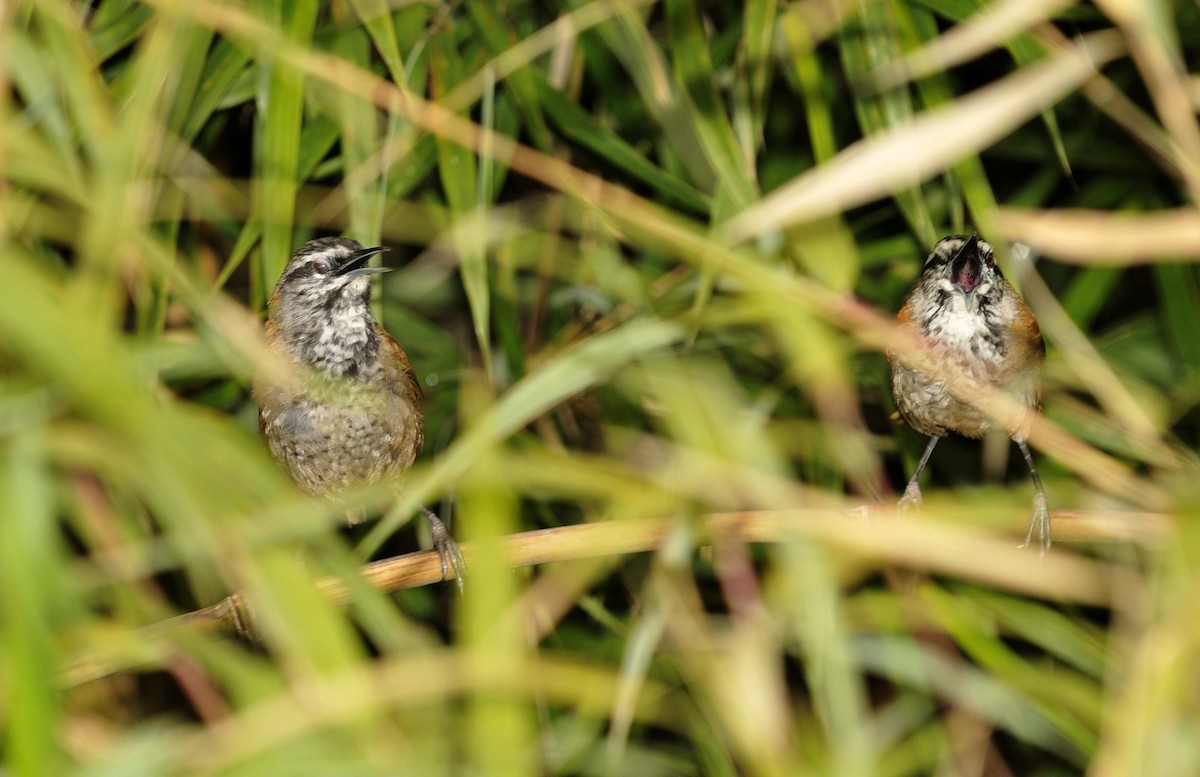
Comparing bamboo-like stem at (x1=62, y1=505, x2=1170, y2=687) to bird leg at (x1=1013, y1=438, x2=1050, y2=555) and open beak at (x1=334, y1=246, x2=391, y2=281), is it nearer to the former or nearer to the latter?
bird leg at (x1=1013, y1=438, x2=1050, y2=555)

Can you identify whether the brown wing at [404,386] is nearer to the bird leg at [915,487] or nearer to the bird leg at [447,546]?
the bird leg at [447,546]

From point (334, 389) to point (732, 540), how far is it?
1.02 metres

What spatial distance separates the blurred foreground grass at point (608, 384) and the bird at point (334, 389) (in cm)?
13

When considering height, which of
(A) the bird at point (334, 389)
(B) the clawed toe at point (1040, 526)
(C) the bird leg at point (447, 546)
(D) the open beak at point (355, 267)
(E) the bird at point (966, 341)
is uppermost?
(E) the bird at point (966, 341)

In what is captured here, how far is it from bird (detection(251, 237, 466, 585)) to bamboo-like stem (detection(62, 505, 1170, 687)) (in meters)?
0.50


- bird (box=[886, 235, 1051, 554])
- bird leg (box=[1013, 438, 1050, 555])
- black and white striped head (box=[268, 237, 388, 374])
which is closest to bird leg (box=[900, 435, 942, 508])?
bird (box=[886, 235, 1051, 554])

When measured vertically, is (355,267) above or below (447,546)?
above

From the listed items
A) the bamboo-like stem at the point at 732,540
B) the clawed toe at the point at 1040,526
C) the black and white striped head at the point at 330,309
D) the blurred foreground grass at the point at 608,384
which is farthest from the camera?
the black and white striped head at the point at 330,309

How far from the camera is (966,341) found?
9.21 feet

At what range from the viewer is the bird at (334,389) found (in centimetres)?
281

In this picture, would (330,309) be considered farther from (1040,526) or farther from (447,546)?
(1040,526)

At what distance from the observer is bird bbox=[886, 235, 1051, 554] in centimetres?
272

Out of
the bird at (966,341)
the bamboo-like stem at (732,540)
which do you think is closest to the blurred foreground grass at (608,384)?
the bamboo-like stem at (732,540)

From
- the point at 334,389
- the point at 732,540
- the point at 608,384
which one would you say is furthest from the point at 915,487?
the point at 334,389
